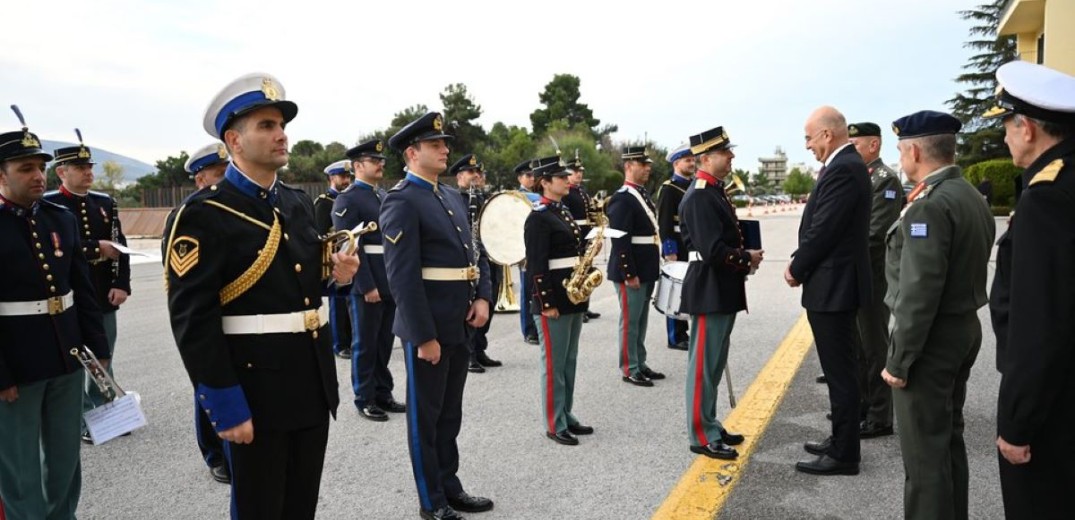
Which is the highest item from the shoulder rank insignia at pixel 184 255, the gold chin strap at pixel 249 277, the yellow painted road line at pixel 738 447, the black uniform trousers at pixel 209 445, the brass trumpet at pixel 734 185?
the brass trumpet at pixel 734 185

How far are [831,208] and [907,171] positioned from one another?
731 mm

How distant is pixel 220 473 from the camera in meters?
4.41

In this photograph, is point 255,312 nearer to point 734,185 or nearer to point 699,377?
point 699,377

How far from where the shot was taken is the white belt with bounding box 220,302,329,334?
257 cm

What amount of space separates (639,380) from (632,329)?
0.50 meters

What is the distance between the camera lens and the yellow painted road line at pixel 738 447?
3832 millimetres

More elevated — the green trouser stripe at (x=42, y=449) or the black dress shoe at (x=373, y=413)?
the green trouser stripe at (x=42, y=449)

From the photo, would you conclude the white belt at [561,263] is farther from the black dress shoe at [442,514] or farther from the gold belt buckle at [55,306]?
the gold belt buckle at [55,306]

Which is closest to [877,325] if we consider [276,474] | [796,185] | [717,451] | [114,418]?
[717,451]

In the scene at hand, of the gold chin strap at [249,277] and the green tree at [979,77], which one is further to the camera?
the green tree at [979,77]

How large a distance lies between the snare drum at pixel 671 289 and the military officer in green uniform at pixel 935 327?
2.69 meters

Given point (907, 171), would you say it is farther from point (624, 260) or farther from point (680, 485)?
point (624, 260)

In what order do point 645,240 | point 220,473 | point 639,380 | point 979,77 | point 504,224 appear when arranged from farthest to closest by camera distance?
point 979,77
point 645,240
point 504,224
point 639,380
point 220,473

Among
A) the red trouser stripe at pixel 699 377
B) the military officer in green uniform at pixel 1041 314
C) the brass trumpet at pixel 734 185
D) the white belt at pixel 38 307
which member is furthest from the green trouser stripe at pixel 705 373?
the white belt at pixel 38 307
